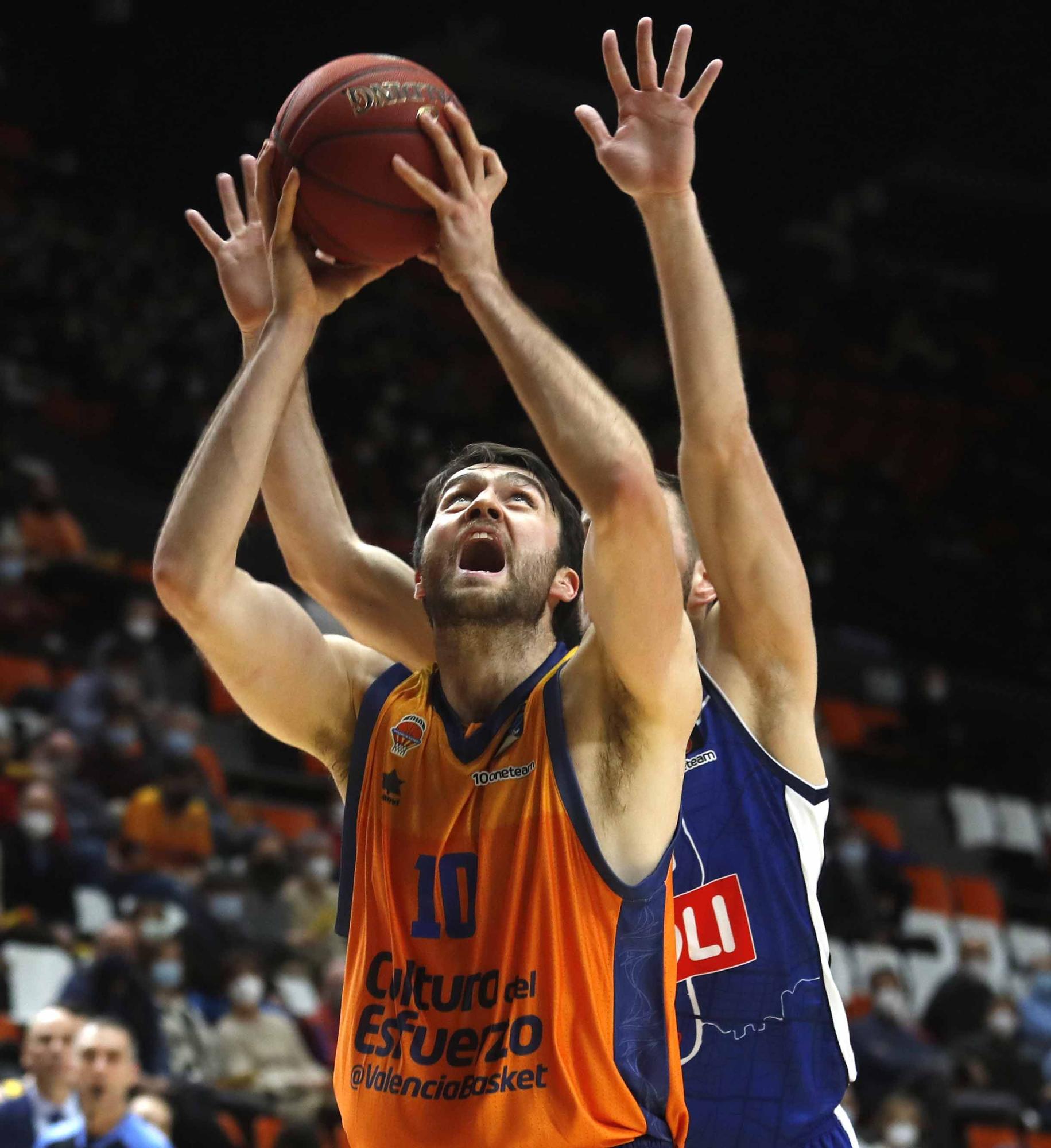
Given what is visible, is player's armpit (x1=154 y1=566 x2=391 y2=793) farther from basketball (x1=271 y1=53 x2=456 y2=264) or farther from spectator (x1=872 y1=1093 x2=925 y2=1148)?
spectator (x1=872 y1=1093 x2=925 y2=1148)

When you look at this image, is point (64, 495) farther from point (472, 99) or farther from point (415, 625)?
point (415, 625)

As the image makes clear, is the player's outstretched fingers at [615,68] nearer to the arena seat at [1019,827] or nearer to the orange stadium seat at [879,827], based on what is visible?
the orange stadium seat at [879,827]

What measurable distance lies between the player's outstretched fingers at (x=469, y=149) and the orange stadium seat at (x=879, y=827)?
36.8ft

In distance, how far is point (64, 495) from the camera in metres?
14.1

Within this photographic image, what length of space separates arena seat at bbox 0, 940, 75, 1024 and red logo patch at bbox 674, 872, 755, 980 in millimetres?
5400

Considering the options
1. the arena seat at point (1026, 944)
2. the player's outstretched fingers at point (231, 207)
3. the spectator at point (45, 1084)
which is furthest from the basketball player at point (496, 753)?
the arena seat at point (1026, 944)

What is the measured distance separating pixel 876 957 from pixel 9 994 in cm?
652

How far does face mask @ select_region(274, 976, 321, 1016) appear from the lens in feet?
29.0

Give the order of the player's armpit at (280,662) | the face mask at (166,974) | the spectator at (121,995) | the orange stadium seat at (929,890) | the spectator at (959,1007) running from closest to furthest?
the player's armpit at (280,662) → the spectator at (121,995) → the face mask at (166,974) → the spectator at (959,1007) → the orange stadium seat at (929,890)

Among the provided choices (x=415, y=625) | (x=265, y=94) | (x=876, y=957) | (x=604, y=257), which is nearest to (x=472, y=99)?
(x=604, y=257)

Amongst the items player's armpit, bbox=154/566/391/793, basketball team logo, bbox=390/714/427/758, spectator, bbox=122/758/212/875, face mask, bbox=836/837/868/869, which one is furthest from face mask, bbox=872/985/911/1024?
basketball team logo, bbox=390/714/427/758

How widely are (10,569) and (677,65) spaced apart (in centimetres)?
924

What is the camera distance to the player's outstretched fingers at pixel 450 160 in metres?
2.88

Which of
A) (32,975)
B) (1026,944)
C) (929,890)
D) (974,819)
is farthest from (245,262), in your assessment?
(974,819)
